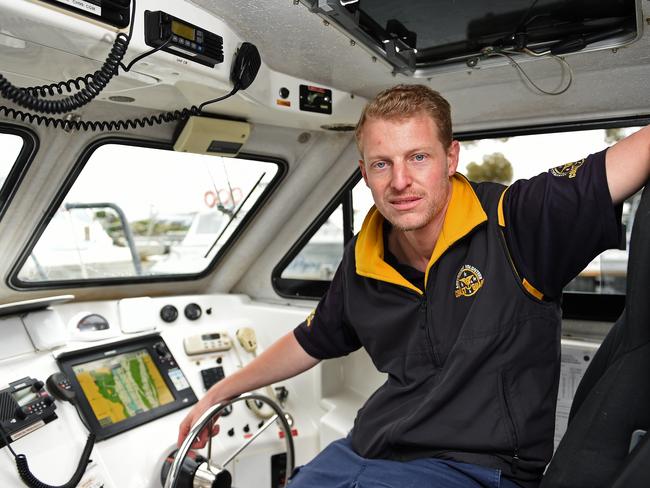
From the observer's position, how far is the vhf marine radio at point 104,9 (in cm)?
137

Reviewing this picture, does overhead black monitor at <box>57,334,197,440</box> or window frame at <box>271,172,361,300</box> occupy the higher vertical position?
window frame at <box>271,172,361,300</box>

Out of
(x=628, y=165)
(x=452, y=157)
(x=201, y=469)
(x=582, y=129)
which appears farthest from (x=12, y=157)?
(x=582, y=129)

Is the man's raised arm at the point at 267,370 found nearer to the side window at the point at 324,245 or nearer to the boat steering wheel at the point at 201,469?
the boat steering wheel at the point at 201,469

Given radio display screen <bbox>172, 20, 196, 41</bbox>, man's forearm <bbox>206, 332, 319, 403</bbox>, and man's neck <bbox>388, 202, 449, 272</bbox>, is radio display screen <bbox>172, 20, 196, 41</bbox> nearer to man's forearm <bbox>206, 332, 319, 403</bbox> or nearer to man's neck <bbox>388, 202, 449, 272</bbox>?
man's neck <bbox>388, 202, 449, 272</bbox>

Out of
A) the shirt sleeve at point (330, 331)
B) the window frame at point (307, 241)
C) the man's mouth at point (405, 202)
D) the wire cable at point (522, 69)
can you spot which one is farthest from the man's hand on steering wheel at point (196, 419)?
the wire cable at point (522, 69)

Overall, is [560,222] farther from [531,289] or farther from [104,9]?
[104,9]

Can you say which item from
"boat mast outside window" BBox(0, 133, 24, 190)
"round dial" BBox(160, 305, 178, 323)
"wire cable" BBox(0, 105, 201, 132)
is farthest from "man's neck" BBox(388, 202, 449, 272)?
"round dial" BBox(160, 305, 178, 323)

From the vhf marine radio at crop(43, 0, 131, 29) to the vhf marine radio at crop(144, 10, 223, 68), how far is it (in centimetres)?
8

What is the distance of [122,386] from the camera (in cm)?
262

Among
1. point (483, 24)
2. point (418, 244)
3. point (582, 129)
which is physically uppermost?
point (483, 24)

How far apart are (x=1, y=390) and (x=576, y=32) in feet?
7.92

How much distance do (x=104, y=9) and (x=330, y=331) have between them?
1165 millimetres

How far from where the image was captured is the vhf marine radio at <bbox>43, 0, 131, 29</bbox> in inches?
54.0

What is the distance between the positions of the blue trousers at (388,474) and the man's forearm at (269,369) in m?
0.34
